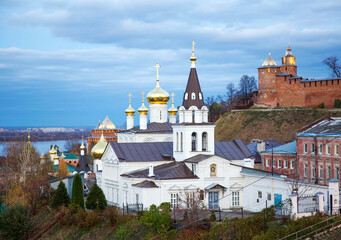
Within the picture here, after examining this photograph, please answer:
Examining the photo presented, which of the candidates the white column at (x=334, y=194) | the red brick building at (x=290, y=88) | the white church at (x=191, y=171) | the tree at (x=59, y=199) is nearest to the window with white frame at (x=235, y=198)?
the white church at (x=191, y=171)

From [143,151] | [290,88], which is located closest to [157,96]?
[143,151]

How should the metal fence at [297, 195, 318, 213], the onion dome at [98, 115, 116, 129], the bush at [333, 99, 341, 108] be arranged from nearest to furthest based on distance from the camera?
the metal fence at [297, 195, 318, 213] < the bush at [333, 99, 341, 108] < the onion dome at [98, 115, 116, 129]

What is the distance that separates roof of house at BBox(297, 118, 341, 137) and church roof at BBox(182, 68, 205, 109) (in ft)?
21.2

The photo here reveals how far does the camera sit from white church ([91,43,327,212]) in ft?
116

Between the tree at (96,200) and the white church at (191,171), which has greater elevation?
the white church at (191,171)

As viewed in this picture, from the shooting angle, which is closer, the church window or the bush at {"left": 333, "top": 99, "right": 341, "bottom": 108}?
the church window

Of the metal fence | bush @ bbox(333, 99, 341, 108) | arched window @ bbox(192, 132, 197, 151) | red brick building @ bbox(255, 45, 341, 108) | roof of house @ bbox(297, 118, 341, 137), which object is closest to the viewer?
the metal fence

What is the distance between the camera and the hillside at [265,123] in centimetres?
6906

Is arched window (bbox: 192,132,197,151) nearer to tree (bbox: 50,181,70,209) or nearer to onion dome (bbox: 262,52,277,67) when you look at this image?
tree (bbox: 50,181,70,209)

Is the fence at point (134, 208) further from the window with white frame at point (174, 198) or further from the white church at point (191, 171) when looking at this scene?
the window with white frame at point (174, 198)

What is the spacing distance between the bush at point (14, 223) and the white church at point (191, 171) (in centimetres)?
628

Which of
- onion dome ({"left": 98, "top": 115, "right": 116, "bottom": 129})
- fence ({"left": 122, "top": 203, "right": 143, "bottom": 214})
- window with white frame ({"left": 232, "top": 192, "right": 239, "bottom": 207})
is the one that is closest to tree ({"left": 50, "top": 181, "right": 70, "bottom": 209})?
fence ({"left": 122, "top": 203, "right": 143, "bottom": 214})

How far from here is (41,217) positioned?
39875mm

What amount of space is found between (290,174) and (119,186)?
433 inches
